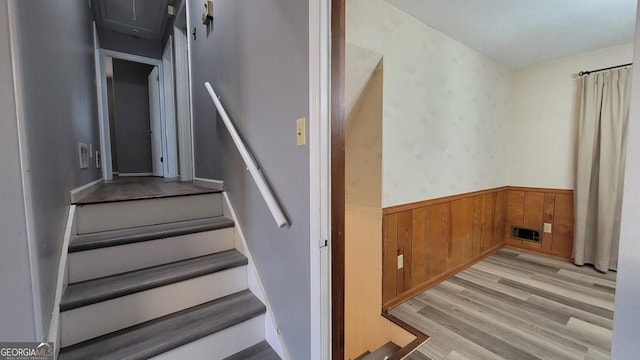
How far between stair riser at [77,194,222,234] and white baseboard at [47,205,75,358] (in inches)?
3.5

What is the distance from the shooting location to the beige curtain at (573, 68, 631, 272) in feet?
8.25

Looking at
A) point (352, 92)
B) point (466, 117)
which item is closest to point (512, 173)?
point (466, 117)

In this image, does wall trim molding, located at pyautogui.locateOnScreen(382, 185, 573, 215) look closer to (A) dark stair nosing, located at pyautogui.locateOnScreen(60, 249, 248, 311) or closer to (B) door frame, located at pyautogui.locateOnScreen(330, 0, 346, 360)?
(B) door frame, located at pyautogui.locateOnScreen(330, 0, 346, 360)

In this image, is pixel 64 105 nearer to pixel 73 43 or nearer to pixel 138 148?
pixel 73 43

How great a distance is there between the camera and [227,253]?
5.40 feet

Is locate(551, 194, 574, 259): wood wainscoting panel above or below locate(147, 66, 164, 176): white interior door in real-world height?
below

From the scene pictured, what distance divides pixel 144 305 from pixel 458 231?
2770 millimetres

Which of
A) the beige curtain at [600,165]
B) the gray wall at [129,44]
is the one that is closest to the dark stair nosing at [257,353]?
the beige curtain at [600,165]

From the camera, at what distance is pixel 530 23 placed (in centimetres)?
Result: 217

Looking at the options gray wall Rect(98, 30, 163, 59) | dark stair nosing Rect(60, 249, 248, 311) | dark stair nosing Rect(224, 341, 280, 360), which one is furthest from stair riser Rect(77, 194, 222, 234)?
gray wall Rect(98, 30, 163, 59)

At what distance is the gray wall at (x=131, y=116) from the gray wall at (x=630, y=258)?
5.84 meters

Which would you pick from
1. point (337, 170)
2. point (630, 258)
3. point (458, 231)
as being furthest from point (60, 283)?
point (458, 231)

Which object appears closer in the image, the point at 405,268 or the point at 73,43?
the point at 73,43

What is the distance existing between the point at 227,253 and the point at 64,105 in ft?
4.21
